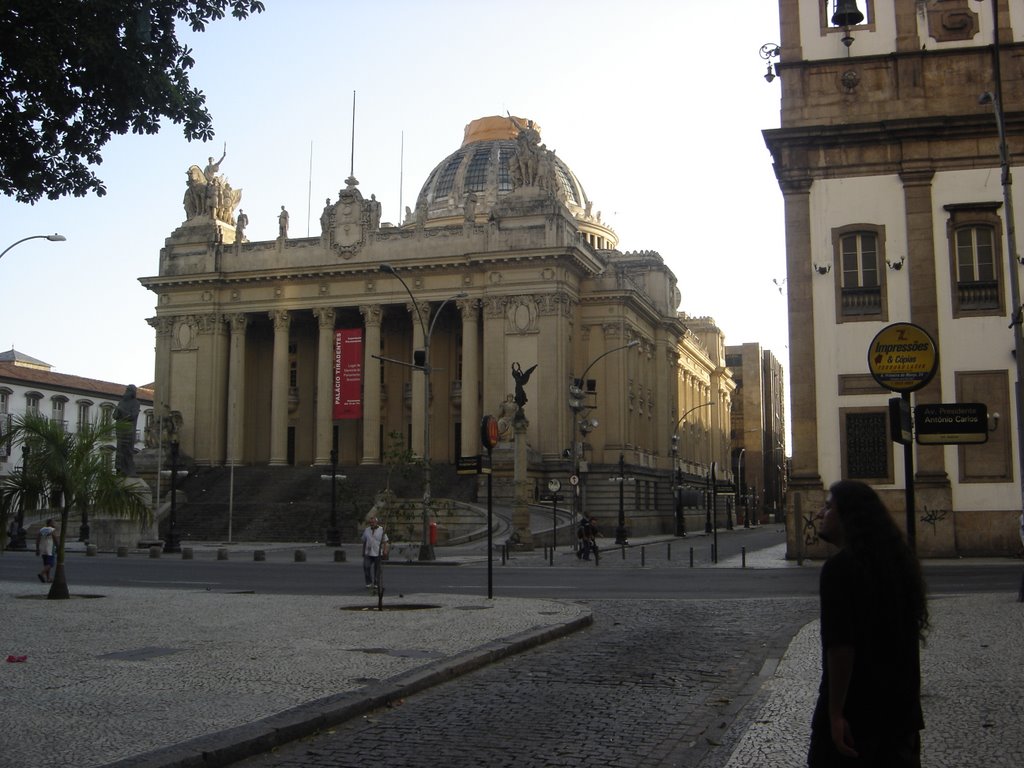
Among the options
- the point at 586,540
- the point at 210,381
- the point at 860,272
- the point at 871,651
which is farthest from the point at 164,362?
the point at 871,651

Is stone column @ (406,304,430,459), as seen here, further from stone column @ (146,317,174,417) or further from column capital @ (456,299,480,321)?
stone column @ (146,317,174,417)

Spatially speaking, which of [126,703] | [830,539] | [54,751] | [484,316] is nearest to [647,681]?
[126,703]

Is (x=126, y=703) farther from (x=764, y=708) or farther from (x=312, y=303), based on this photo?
(x=312, y=303)

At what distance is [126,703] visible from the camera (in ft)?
30.0

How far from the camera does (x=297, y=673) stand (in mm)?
10828

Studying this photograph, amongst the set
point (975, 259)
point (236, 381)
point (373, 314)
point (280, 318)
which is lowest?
point (975, 259)

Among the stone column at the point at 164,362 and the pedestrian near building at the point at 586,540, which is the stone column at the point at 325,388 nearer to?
the stone column at the point at 164,362

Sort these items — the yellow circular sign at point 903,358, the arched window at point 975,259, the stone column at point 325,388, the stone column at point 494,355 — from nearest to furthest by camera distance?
the yellow circular sign at point 903,358 < the arched window at point 975,259 < the stone column at point 494,355 < the stone column at point 325,388

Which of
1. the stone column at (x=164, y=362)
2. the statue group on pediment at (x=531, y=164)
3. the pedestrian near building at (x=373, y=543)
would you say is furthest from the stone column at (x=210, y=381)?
the pedestrian near building at (x=373, y=543)

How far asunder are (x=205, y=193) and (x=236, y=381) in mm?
13468

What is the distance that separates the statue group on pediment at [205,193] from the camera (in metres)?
74.6

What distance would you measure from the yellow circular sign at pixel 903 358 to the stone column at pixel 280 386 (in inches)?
2402

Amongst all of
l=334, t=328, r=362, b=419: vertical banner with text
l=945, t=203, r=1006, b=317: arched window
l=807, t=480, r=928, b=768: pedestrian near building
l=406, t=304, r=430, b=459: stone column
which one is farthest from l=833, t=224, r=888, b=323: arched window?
l=406, t=304, r=430, b=459: stone column

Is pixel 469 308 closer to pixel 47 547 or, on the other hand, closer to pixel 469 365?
pixel 469 365
